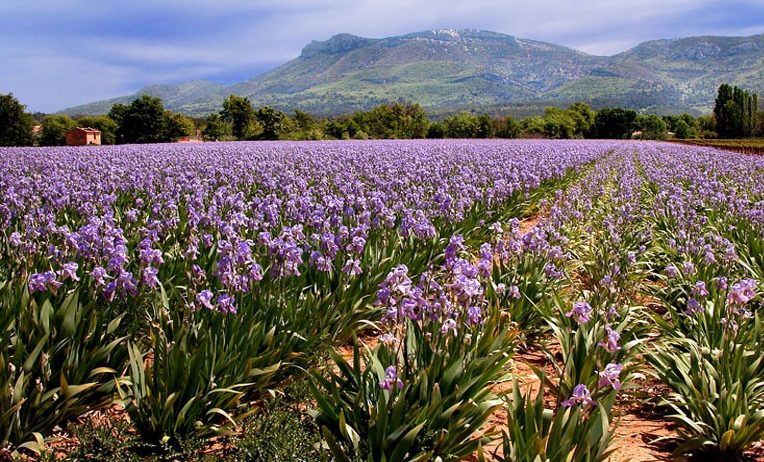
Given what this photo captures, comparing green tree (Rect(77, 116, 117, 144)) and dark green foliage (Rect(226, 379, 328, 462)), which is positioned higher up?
green tree (Rect(77, 116, 117, 144))

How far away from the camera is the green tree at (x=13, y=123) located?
208 ft

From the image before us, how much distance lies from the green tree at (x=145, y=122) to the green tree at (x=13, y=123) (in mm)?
10145

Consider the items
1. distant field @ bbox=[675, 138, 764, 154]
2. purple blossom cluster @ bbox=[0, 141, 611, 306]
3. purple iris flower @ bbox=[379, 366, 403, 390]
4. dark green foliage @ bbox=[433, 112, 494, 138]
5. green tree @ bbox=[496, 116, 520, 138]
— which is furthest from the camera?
green tree @ bbox=[496, 116, 520, 138]

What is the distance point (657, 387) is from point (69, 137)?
275 ft

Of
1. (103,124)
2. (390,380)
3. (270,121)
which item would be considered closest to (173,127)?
(270,121)

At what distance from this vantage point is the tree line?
65.9 metres

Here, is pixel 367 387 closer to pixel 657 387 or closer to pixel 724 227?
pixel 657 387

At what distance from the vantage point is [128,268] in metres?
4.93

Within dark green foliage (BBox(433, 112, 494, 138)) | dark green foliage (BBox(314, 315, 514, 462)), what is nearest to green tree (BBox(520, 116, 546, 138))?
dark green foliage (BBox(433, 112, 494, 138))

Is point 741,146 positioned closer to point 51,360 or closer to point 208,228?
point 208,228

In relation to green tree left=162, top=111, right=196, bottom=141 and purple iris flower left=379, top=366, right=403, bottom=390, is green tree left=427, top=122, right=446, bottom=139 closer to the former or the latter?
green tree left=162, top=111, right=196, bottom=141

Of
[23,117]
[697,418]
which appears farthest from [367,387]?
[23,117]

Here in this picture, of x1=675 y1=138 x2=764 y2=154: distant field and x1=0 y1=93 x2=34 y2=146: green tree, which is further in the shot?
x1=0 y1=93 x2=34 y2=146: green tree

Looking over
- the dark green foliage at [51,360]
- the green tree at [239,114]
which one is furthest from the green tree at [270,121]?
the dark green foliage at [51,360]
